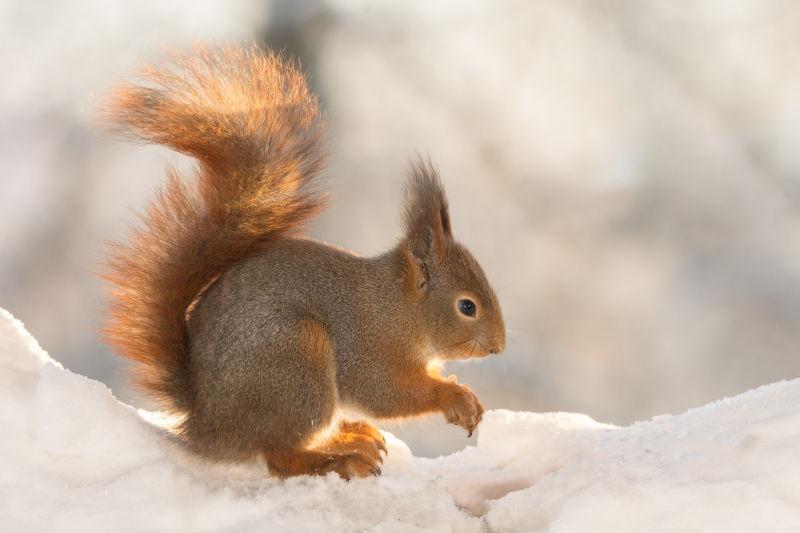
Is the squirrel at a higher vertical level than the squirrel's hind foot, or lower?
higher

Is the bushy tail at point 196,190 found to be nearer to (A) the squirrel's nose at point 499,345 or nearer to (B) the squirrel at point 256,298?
(B) the squirrel at point 256,298

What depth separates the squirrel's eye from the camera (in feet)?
5.73

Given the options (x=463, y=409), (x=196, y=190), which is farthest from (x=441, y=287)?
(x=196, y=190)

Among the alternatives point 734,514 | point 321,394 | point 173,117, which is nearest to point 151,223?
point 173,117

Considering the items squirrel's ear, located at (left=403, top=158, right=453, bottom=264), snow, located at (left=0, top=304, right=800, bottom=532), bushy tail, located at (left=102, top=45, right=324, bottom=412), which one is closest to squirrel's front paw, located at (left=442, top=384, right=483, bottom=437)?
snow, located at (left=0, top=304, right=800, bottom=532)

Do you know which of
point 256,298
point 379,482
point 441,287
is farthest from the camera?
point 441,287

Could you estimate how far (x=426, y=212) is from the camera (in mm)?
1760

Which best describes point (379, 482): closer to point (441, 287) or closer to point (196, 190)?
point (441, 287)

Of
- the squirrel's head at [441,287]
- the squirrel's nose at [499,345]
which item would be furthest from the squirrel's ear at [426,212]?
the squirrel's nose at [499,345]

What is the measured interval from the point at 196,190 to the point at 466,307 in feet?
1.78

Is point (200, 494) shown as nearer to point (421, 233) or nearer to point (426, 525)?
point (426, 525)

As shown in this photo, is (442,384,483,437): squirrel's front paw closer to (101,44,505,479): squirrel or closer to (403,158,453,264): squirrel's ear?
(101,44,505,479): squirrel

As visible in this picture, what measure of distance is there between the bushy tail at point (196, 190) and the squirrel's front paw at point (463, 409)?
16.9 inches

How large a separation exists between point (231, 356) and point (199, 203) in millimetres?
291
